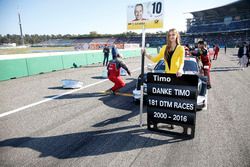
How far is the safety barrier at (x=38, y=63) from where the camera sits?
36.0 ft

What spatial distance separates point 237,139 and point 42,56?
13116 mm

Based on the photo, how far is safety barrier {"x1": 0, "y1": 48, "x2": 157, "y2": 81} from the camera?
10984mm

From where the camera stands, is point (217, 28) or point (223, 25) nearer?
point (223, 25)

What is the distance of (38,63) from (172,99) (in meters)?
11.8

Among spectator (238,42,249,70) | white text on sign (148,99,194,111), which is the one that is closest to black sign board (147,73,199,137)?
white text on sign (148,99,194,111)

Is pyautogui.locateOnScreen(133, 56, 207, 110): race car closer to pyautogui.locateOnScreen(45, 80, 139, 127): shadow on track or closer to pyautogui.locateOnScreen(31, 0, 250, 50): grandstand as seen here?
pyautogui.locateOnScreen(45, 80, 139, 127): shadow on track

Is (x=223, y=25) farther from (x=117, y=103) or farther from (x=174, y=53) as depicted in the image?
(x=174, y=53)

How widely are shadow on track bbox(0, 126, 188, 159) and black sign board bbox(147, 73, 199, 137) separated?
0.39m

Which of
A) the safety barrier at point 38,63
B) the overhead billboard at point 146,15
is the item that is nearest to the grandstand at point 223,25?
the safety barrier at point 38,63

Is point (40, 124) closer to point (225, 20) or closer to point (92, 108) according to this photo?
point (92, 108)

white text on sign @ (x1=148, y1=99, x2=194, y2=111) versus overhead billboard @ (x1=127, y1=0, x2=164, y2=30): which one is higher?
overhead billboard @ (x1=127, y1=0, x2=164, y2=30)

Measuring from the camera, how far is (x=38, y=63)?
13.3 meters

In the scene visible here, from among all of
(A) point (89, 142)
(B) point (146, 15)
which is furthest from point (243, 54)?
(A) point (89, 142)

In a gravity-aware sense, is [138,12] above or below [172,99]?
above
